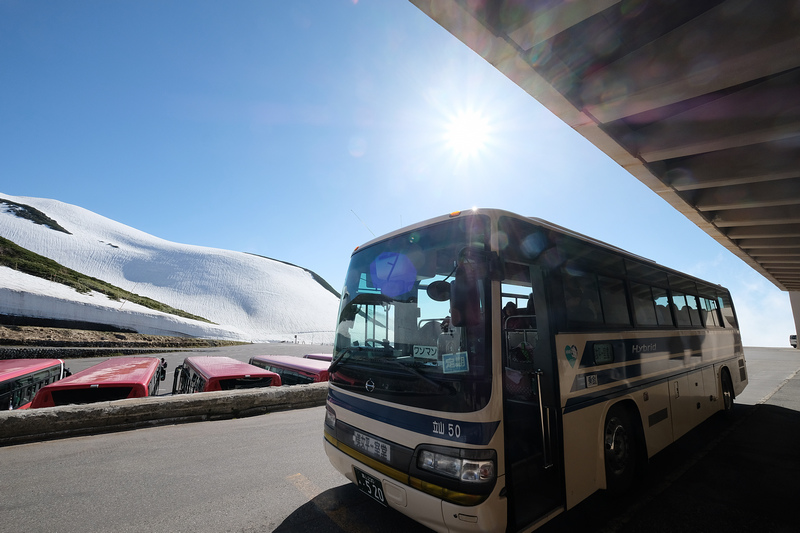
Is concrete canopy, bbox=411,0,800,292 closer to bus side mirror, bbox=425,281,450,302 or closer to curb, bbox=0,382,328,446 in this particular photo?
Answer: bus side mirror, bbox=425,281,450,302

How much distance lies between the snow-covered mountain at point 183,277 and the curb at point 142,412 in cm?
6236

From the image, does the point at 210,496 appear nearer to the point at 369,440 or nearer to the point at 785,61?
the point at 369,440

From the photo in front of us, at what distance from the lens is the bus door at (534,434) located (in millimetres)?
2738

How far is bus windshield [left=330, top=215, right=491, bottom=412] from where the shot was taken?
2648 mm

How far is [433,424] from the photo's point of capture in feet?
8.73

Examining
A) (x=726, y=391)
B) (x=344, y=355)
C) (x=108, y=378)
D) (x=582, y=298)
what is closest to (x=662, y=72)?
(x=582, y=298)

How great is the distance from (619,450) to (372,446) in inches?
117

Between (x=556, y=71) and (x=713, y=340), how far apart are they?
6249mm

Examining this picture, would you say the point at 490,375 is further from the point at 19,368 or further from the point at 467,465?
the point at 19,368

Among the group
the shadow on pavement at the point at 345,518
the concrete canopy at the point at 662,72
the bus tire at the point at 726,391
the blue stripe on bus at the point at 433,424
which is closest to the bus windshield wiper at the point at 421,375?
the blue stripe on bus at the point at 433,424

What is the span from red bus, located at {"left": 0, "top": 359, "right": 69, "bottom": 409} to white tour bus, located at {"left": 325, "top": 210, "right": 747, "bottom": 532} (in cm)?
662

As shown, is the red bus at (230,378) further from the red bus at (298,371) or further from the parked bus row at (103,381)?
the red bus at (298,371)

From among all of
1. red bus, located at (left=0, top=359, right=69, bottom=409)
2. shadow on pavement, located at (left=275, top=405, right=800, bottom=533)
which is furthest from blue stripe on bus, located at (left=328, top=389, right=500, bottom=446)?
red bus, located at (left=0, top=359, right=69, bottom=409)

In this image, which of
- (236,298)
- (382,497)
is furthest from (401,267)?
(236,298)
